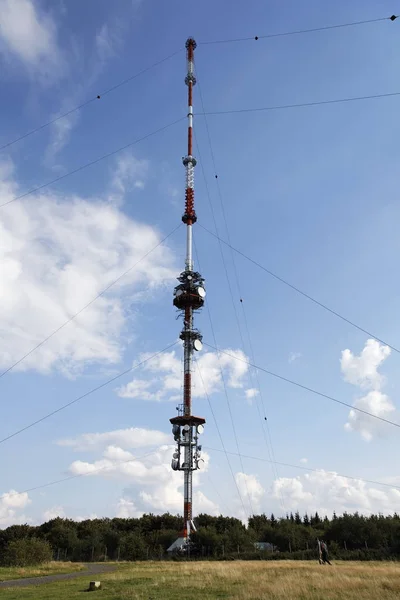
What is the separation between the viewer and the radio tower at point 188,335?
74750 millimetres

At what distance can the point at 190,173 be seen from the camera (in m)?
79.6

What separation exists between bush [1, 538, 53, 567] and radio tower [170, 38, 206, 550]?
20435mm

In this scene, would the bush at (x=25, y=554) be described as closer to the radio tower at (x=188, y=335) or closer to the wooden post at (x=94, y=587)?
the radio tower at (x=188, y=335)

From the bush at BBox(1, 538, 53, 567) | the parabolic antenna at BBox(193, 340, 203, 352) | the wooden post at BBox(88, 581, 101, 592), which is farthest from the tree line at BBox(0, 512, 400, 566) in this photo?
the wooden post at BBox(88, 581, 101, 592)

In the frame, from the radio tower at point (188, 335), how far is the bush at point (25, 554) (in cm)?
2043

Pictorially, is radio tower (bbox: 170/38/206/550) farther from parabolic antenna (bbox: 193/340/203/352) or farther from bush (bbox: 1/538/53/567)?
bush (bbox: 1/538/53/567)

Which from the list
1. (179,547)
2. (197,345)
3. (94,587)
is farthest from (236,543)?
(94,587)

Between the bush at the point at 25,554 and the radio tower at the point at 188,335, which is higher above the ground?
the radio tower at the point at 188,335

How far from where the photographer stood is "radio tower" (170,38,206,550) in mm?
74750

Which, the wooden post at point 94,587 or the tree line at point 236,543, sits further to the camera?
the tree line at point 236,543

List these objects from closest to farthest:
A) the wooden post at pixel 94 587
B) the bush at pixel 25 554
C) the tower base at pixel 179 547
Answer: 1. the wooden post at pixel 94 587
2. the bush at pixel 25 554
3. the tower base at pixel 179 547

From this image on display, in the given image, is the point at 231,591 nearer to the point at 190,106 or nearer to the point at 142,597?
the point at 142,597

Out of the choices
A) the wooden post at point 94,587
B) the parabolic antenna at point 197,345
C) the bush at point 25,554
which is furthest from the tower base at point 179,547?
→ the wooden post at point 94,587

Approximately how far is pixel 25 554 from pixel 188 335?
1468 inches
